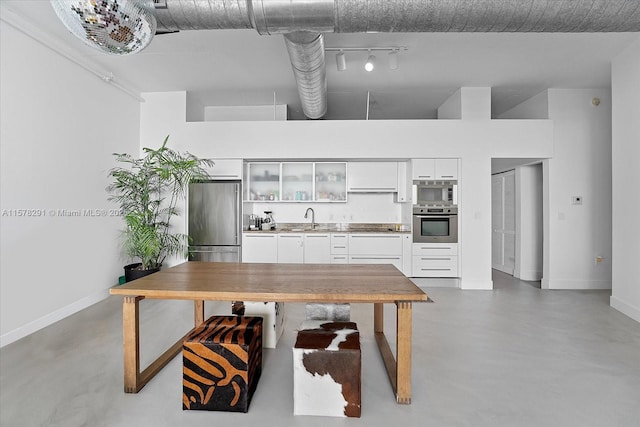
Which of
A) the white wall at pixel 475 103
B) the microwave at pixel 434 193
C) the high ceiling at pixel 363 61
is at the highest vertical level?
the high ceiling at pixel 363 61

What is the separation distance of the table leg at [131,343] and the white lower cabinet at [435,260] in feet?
13.4

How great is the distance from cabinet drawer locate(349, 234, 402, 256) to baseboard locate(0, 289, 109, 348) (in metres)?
3.65

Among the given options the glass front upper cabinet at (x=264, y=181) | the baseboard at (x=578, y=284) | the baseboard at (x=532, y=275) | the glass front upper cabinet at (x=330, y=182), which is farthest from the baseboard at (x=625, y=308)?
the glass front upper cabinet at (x=264, y=181)

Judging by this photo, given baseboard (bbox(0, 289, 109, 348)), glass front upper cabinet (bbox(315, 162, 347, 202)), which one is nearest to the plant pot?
baseboard (bbox(0, 289, 109, 348))

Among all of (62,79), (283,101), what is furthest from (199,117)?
(62,79)

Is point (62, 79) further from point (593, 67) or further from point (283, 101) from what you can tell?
point (593, 67)

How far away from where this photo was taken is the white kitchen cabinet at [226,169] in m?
5.16

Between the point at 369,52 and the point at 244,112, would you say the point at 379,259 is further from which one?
the point at 244,112

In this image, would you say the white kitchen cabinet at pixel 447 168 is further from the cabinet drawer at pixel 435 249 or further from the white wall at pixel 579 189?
the white wall at pixel 579 189

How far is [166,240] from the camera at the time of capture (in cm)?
488

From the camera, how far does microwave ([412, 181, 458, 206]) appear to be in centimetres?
507

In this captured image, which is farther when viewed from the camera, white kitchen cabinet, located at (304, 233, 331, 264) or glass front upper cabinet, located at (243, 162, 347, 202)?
glass front upper cabinet, located at (243, 162, 347, 202)

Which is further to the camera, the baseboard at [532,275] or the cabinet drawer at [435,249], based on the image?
the baseboard at [532,275]

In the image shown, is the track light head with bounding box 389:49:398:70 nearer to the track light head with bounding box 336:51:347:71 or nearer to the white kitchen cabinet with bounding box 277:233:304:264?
the track light head with bounding box 336:51:347:71
